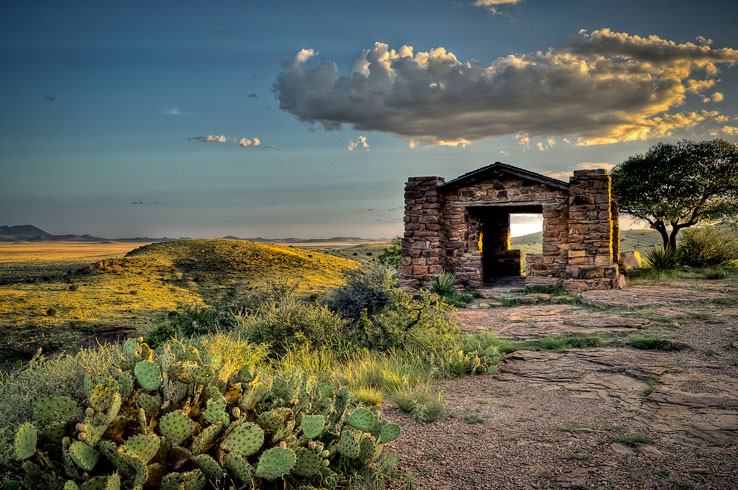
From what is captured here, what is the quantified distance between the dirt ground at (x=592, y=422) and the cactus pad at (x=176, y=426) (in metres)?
1.67

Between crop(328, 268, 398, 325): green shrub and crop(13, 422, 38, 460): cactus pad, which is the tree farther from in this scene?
crop(13, 422, 38, 460): cactus pad

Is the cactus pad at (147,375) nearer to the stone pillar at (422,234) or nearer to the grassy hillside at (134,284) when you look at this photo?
the grassy hillside at (134,284)

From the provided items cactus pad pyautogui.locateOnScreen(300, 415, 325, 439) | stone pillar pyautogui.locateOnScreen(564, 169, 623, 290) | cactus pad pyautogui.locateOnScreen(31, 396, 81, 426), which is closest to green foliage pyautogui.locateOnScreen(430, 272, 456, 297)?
stone pillar pyautogui.locateOnScreen(564, 169, 623, 290)

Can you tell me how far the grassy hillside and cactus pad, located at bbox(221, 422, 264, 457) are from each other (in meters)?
9.47

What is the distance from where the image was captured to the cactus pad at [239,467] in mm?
2842

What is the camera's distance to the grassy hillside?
1299 cm

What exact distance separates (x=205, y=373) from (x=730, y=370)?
6.46 m

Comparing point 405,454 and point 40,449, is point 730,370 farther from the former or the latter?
point 40,449

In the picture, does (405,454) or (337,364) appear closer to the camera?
(405,454)

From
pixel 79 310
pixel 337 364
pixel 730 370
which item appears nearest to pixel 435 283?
pixel 337 364

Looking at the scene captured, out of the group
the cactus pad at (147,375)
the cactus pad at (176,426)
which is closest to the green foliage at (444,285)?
the cactus pad at (147,375)

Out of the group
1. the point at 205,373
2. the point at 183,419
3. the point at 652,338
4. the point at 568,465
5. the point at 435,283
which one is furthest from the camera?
the point at 435,283

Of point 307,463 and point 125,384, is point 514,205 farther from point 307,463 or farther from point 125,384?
point 125,384

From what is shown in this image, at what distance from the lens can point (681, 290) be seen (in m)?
12.6
